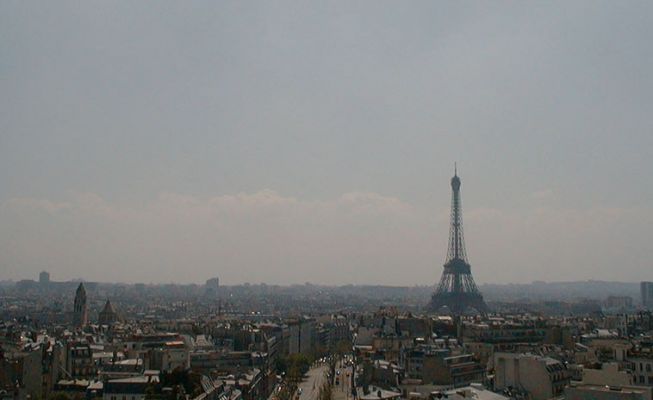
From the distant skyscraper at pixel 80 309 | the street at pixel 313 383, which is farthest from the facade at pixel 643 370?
the distant skyscraper at pixel 80 309

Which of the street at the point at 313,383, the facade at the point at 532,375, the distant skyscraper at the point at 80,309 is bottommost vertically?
the street at the point at 313,383

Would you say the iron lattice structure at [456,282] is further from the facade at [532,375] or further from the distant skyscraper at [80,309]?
the facade at [532,375]

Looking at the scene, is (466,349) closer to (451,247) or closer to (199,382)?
(199,382)

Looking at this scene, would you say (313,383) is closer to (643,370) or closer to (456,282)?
(643,370)

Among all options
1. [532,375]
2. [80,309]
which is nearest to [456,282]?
[80,309]

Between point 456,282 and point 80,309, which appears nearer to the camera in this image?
point 80,309

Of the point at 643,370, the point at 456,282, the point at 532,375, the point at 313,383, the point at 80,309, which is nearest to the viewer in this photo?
the point at 643,370

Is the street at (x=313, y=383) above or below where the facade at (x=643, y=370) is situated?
below

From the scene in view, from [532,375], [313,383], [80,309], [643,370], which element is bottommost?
[313,383]

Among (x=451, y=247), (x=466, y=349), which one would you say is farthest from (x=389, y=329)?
Answer: (x=451, y=247)
